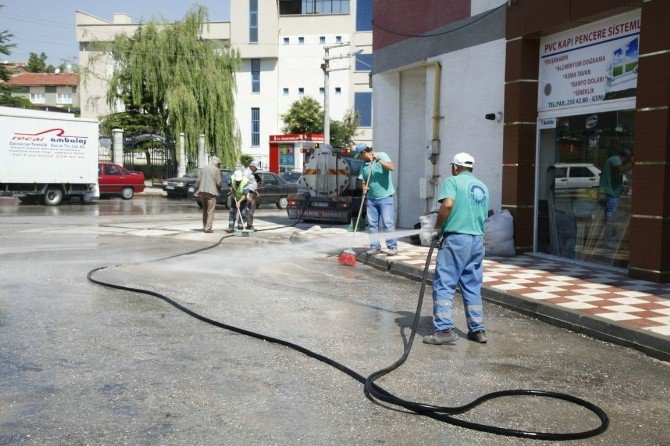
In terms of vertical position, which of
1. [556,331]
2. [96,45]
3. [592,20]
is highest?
[96,45]

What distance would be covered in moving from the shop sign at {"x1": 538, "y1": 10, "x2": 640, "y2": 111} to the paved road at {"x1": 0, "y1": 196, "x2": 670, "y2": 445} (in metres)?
4.31

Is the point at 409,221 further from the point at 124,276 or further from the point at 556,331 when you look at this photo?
the point at 556,331

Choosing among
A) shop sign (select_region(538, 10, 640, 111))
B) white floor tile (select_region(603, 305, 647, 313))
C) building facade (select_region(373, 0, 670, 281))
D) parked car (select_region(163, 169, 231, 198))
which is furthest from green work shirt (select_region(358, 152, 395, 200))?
parked car (select_region(163, 169, 231, 198))

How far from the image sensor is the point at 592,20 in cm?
1052

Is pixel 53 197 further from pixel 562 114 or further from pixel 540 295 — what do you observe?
pixel 540 295

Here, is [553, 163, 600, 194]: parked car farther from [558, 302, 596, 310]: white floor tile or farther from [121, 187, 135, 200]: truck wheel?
[121, 187, 135, 200]: truck wheel

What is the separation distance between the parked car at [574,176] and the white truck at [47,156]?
A: 20.7 m

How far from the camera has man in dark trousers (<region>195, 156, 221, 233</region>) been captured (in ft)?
53.8

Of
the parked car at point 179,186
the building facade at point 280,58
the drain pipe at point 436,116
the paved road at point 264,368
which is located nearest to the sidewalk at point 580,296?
the paved road at point 264,368

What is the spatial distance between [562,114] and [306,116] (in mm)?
47638

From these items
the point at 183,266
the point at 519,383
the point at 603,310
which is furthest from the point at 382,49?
the point at 519,383

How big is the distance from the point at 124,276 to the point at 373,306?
146 inches

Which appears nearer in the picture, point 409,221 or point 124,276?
point 124,276

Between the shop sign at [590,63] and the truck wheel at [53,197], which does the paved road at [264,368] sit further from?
the truck wheel at [53,197]
